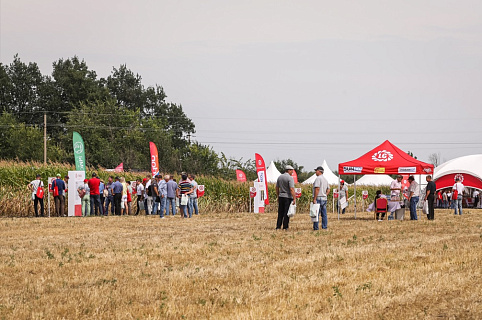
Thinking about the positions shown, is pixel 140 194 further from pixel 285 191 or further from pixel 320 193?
pixel 285 191

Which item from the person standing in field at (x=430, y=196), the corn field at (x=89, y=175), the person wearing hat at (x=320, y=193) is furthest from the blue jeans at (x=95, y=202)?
the person standing in field at (x=430, y=196)

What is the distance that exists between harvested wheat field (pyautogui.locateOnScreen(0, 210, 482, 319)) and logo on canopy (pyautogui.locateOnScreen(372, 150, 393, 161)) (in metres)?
9.13

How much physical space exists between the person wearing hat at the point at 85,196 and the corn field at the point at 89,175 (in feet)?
5.16

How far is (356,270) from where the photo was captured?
29.5ft

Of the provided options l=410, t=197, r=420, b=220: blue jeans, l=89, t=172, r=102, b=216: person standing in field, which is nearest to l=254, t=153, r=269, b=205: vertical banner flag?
l=89, t=172, r=102, b=216: person standing in field

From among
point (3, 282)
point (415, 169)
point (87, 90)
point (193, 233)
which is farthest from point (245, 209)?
point (87, 90)

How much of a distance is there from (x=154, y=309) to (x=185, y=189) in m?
17.1

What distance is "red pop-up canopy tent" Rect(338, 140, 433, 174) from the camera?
23.1 m

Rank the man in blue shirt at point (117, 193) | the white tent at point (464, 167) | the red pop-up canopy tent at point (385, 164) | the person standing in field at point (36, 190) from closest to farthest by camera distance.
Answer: the red pop-up canopy tent at point (385, 164)
the person standing in field at point (36, 190)
the man in blue shirt at point (117, 193)
the white tent at point (464, 167)

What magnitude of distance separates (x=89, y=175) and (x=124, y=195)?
4.33 m

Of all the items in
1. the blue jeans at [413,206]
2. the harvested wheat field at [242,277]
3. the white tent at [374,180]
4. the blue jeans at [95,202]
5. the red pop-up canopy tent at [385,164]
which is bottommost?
the harvested wheat field at [242,277]

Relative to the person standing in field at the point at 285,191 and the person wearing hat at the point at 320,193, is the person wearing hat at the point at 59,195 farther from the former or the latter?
the person wearing hat at the point at 320,193

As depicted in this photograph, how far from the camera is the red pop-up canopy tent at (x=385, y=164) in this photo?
23.1m

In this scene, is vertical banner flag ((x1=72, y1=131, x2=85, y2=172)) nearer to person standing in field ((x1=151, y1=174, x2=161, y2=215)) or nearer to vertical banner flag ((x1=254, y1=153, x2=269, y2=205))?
person standing in field ((x1=151, y1=174, x2=161, y2=215))
